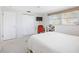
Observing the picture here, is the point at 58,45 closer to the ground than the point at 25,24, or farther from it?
closer to the ground

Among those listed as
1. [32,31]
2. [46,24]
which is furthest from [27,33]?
[46,24]

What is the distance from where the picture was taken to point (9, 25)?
5227mm

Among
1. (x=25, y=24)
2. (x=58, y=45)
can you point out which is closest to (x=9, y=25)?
(x=25, y=24)

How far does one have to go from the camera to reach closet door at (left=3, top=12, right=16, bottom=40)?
5.02m

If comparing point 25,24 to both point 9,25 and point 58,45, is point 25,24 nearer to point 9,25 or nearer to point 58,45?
point 9,25

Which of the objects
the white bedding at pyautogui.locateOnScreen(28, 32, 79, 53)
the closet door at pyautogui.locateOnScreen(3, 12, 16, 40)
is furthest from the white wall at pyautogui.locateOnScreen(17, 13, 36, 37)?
the white bedding at pyautogui.locateOnScreen(28, 32, 79, 53)

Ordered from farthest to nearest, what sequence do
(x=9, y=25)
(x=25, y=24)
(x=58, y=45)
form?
(x=25, y=24), (x=9, y=25), (x=58, y=45)

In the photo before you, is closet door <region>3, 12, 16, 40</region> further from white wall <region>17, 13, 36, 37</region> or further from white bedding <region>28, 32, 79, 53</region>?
white bedding <region>28, 32, 79, 53</region>

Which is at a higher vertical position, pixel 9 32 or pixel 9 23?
pixel 9 23

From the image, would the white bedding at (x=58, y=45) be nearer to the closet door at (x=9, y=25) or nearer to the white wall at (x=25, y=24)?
the closet door at (x=9, y=25)

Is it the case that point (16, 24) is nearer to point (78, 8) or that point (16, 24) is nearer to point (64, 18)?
point (64, 18)

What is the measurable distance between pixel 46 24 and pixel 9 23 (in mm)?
2132

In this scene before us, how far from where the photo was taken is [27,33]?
6.00 meters
